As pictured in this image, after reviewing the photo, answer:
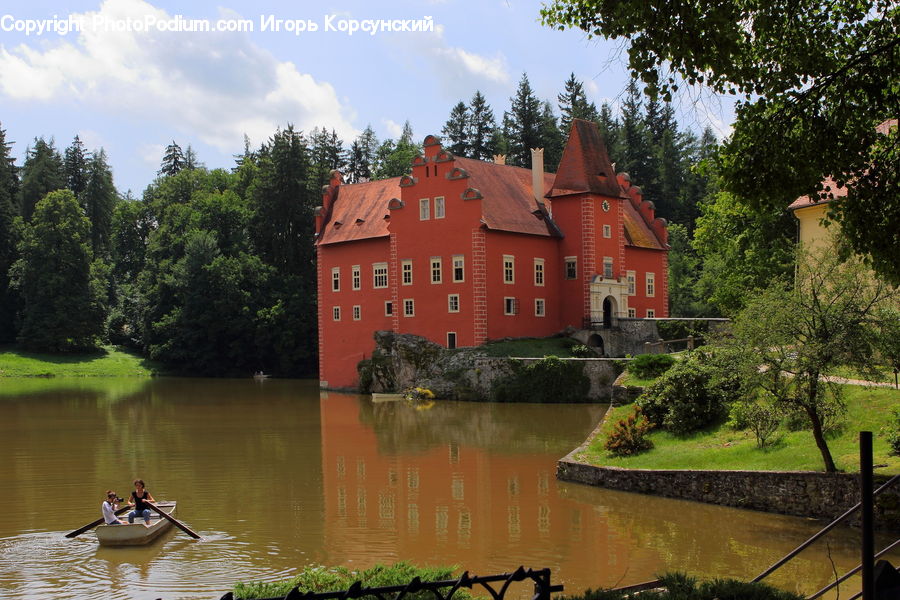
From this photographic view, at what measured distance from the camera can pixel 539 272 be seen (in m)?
49.7

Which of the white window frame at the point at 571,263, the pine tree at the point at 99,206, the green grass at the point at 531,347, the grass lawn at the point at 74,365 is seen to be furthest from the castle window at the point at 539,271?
the pine tree at the point at 99,206

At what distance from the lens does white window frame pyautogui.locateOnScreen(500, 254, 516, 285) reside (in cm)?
4797

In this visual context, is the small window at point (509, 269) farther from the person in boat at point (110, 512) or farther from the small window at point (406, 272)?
the person in boat at point (110, 512)

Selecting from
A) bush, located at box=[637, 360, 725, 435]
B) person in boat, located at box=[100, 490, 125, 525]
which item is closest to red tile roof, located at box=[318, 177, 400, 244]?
bush, located at box=[637, 360, 725, 435]

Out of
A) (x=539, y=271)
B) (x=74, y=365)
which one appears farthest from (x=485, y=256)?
(x=74, y=365)

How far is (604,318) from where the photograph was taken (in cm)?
5038

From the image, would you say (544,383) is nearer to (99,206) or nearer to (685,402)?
(685,402)

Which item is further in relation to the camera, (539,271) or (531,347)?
(539,271)

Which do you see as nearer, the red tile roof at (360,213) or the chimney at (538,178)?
the chimney at (538,178)

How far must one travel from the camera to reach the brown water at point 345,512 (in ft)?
47.9

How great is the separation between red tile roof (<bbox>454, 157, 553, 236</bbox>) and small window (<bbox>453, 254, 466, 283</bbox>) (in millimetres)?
2183

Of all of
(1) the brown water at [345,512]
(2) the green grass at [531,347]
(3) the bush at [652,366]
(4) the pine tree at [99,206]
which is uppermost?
(4) the pine tree at [99,206]

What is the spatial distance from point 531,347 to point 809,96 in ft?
107

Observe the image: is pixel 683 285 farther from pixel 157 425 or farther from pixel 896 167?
pixel 896 167
